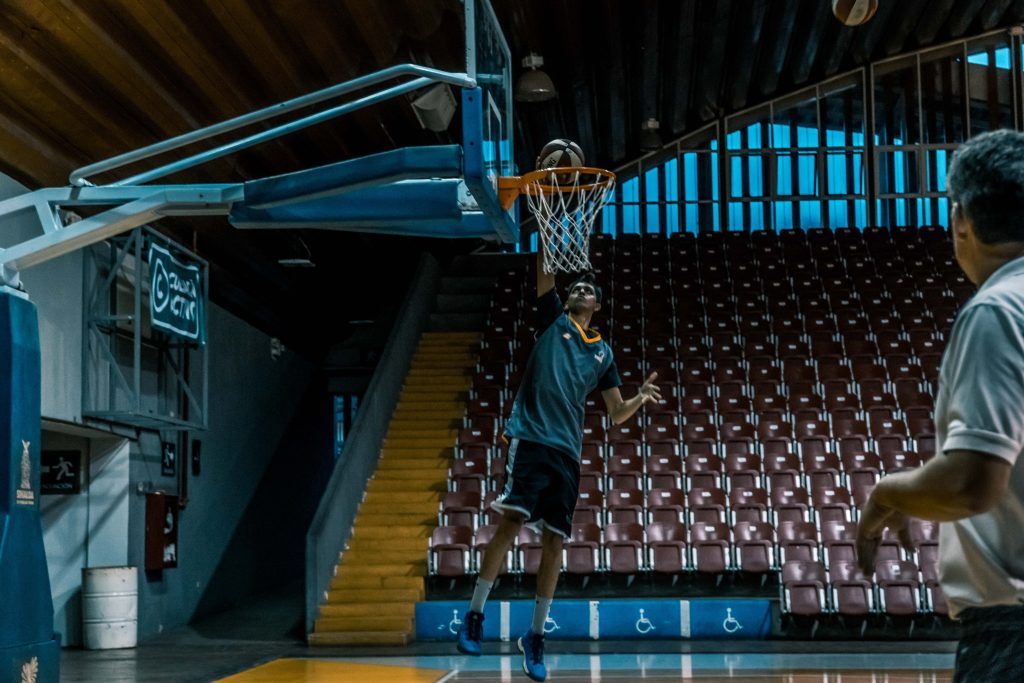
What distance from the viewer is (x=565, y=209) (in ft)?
26.2

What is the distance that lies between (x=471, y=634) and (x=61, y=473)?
766cm

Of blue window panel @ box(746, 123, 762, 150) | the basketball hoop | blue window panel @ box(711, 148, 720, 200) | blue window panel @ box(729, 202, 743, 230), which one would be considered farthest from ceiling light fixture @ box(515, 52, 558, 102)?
blue window panel @ box(746, 123, 762, 150)

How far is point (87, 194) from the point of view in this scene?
7812 mm

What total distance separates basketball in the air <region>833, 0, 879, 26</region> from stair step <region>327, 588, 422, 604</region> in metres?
6.89

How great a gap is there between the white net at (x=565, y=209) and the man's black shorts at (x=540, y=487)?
1.28 meters

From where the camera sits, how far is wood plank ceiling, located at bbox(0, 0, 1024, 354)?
10273mm

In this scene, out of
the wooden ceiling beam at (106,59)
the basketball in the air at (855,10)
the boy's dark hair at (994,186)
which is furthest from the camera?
the basketball in the air at (855,10)

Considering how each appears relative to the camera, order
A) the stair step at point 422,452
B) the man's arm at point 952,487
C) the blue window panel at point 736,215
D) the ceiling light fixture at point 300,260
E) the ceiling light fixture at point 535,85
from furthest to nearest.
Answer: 1. the blue window panel at point 736,215
2. the ceiling light fixture at point 300,260
3. the ceiling light fixture at point 535,85
4. the stair step at point 422,452
5. the man's arm at point 952,487

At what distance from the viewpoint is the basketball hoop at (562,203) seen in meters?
7.72

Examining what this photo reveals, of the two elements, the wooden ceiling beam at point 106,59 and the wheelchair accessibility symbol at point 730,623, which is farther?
the wheelchair accessibility symbol at point 730,623

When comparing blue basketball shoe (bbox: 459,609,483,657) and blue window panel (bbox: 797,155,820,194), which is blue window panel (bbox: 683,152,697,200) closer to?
blue window panel (bbox: 797,155,820,194)

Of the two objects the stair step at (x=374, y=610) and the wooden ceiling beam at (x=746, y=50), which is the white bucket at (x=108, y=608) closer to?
the stair step at (x=374, y=610)

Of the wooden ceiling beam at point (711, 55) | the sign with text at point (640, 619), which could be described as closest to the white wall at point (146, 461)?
the sign with text at point (640, 619)

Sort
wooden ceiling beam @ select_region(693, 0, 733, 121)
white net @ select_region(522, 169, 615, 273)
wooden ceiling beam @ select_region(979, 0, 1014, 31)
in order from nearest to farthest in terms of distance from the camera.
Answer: white net @ select_region(522, 169, 615, 273)
wooden ceiling beam @ select_region(693, 0, 733, 121)
wooden ceiling beam @ select_region(979, 0, 1014, 31)
